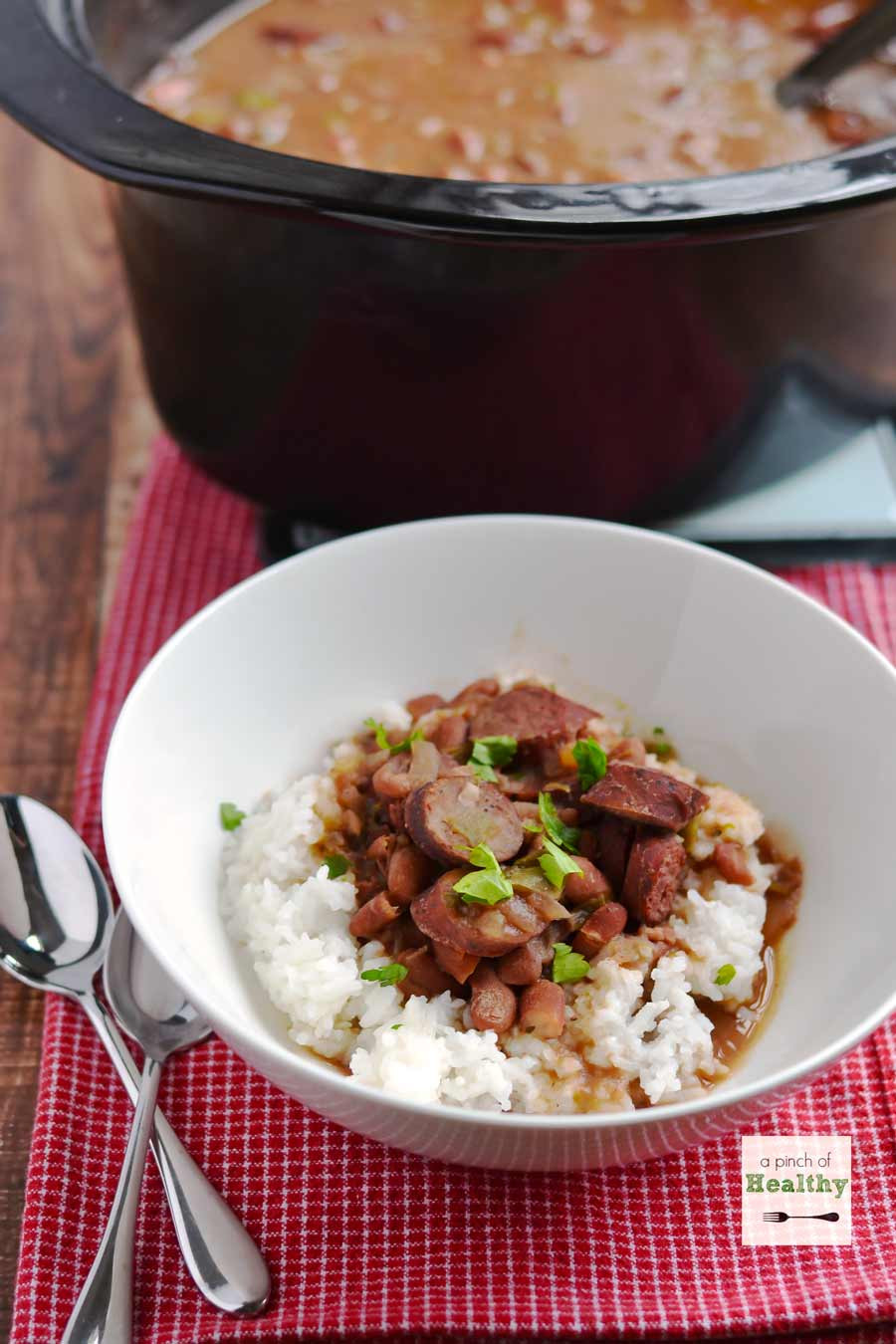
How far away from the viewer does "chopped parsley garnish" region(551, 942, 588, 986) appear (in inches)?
76.7

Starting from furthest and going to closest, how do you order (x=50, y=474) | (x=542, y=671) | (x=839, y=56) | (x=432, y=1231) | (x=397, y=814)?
1. (x=50, y=474)
2. (x=839, y=56)
3. (x=542, y=671)
4. (x=397, y=814)
5. (x=432, y=1231)

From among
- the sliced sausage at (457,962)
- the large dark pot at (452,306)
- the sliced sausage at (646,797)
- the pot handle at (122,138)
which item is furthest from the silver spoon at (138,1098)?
the pot handle at (122,138)

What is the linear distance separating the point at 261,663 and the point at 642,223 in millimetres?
1020

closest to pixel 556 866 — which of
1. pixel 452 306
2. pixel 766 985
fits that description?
pixel 766 985

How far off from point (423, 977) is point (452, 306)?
3.84ft

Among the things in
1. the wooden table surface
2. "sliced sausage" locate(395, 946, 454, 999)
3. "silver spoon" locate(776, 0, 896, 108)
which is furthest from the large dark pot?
"sliced sausage" locate(395, 946, 454, 999)

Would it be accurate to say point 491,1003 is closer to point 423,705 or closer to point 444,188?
point 423,705

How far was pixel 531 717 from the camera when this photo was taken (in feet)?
7.42

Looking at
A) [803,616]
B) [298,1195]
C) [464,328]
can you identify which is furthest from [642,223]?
[298,1195]

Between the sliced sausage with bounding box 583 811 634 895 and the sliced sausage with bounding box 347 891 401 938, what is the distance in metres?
0.35

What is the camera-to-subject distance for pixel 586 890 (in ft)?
6.63

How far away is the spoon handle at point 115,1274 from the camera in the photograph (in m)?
1.75

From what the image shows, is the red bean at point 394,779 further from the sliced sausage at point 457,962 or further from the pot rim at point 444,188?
the pot rim at point 444,188

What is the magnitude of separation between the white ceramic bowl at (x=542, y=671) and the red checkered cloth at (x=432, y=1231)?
0.16 m
